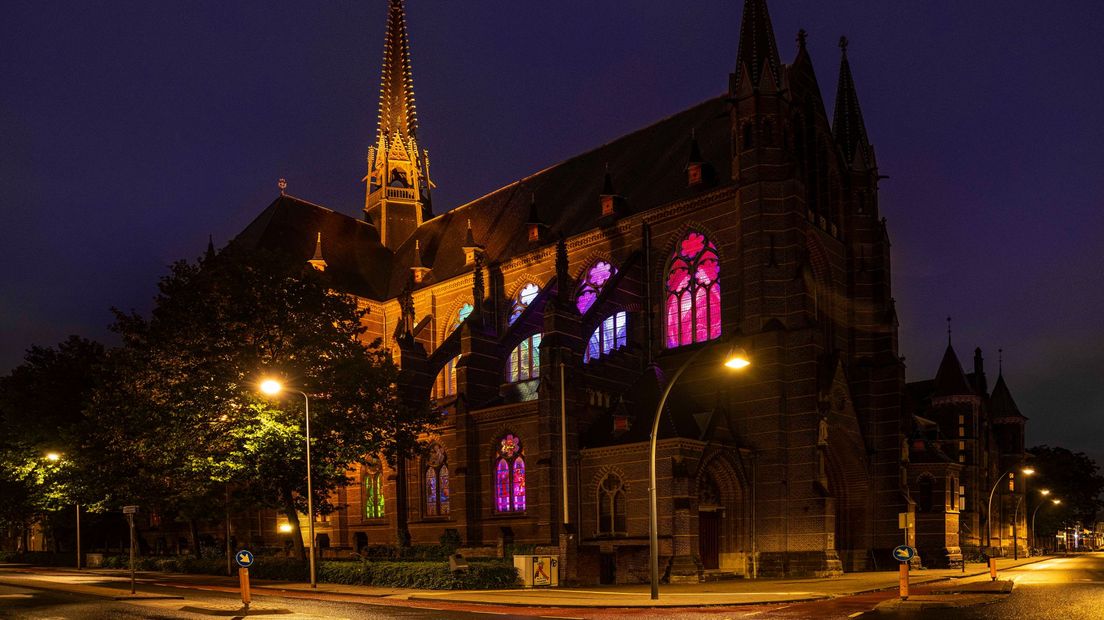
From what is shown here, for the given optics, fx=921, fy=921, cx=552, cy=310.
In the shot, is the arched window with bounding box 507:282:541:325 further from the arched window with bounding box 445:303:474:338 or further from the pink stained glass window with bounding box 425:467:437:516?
the pink stained glass window with bounding box 425:467:437:516

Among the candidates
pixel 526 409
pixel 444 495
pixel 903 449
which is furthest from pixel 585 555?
pixel 903 449

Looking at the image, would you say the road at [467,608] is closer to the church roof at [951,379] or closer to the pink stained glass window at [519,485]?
the pink stained glass window at [519,485]

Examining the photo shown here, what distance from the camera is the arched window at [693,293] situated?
132ft

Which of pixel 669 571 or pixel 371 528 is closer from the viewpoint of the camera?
pixel 669 571

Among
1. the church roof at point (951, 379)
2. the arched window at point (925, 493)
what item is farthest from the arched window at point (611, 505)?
the church roof at point (951, 379)

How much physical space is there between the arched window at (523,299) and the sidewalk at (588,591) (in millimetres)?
19573

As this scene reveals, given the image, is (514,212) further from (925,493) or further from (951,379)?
(951,379)

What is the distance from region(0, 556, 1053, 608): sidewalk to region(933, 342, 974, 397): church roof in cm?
3352

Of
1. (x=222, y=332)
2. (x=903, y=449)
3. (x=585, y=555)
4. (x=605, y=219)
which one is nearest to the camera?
(x=585, y=555)

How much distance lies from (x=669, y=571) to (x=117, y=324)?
2415cm

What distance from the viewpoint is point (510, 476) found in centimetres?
4056

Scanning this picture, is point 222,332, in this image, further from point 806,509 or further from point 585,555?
point 806,509

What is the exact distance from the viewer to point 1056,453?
105188mm

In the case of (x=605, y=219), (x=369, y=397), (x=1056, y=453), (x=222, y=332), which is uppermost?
(x=605, y=219)
